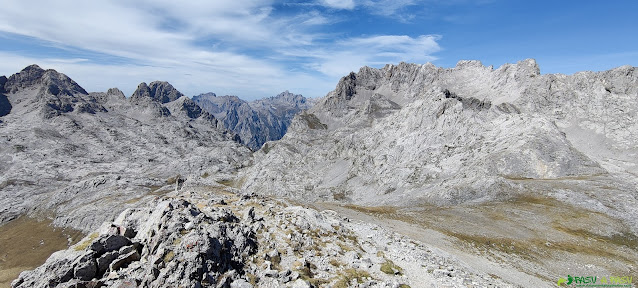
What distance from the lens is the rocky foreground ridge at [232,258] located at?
69.6 feet

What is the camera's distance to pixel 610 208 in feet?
240

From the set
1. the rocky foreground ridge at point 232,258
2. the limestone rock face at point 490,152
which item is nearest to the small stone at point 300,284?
the rocky foreground ridge at point 232,258

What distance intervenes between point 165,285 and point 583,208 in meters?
94.6

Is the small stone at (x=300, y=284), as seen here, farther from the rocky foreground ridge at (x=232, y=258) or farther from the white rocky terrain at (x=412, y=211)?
the white rocky terrain at (x=412, y=211)

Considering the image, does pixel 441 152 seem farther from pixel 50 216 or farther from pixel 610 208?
pixel 50 216

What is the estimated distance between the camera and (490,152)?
4604 inches

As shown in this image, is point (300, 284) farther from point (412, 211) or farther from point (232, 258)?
point (412, 211)

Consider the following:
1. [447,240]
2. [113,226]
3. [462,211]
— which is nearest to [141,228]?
[113,226]
